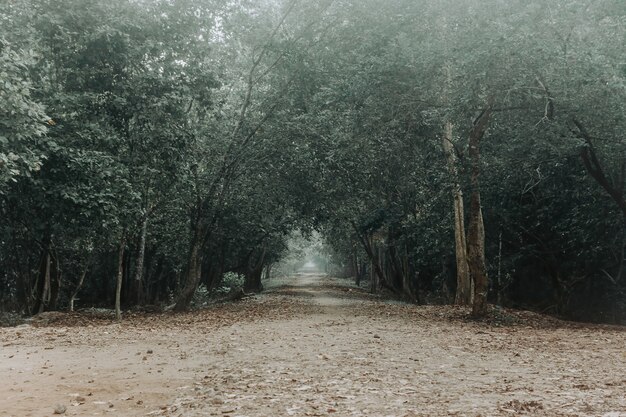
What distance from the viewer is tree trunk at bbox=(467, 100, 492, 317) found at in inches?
634

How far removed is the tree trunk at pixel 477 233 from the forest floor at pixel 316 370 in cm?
75

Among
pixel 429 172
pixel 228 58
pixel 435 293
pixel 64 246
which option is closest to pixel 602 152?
pixel 429 172

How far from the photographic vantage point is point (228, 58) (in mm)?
22641

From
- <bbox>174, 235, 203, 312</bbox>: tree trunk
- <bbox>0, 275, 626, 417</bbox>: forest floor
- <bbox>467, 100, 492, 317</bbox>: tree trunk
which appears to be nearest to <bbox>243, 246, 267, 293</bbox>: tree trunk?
<bbox>174, 235, 203, 312</bbox>: tree trunk

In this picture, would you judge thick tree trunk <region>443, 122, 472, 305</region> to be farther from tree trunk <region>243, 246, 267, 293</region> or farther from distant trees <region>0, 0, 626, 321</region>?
tree trunk <region>243, 246, 267, 293</region>

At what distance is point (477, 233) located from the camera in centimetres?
1644

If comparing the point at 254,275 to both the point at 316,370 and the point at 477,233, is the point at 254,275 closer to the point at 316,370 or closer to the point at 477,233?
the point at 477,233

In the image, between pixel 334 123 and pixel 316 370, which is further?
pixel 334 123

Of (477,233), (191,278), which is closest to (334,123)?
(477,233)

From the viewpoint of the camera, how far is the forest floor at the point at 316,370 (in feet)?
20.9

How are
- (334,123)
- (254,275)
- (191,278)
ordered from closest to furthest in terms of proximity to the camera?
(334,123), (191,278), (254,275)

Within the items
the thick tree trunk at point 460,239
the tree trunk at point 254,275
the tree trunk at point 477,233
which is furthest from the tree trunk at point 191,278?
the tree trunk at point 254,275

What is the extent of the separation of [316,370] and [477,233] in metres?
9.52

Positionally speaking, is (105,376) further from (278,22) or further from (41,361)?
(278,22)
